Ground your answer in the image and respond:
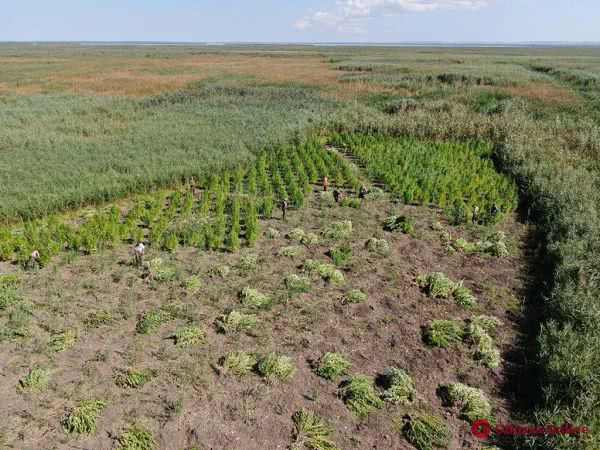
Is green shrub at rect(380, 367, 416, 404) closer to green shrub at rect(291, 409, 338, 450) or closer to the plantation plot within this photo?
the plantation plot

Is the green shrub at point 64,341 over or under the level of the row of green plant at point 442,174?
under

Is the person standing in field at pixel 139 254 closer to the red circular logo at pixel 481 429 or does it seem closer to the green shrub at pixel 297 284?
the green shrub at pixel 297 284

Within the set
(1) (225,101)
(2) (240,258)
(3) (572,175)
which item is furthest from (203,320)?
(1) (225,101)

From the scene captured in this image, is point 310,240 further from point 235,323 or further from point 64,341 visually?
point 64,341


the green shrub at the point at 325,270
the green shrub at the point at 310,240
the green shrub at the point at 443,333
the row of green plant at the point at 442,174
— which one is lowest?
the green shrub at the point at 443,333

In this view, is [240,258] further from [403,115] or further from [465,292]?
[403,115]

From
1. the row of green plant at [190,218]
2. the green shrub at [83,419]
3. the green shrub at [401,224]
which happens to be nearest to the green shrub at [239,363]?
the green shrub at [83,419]
